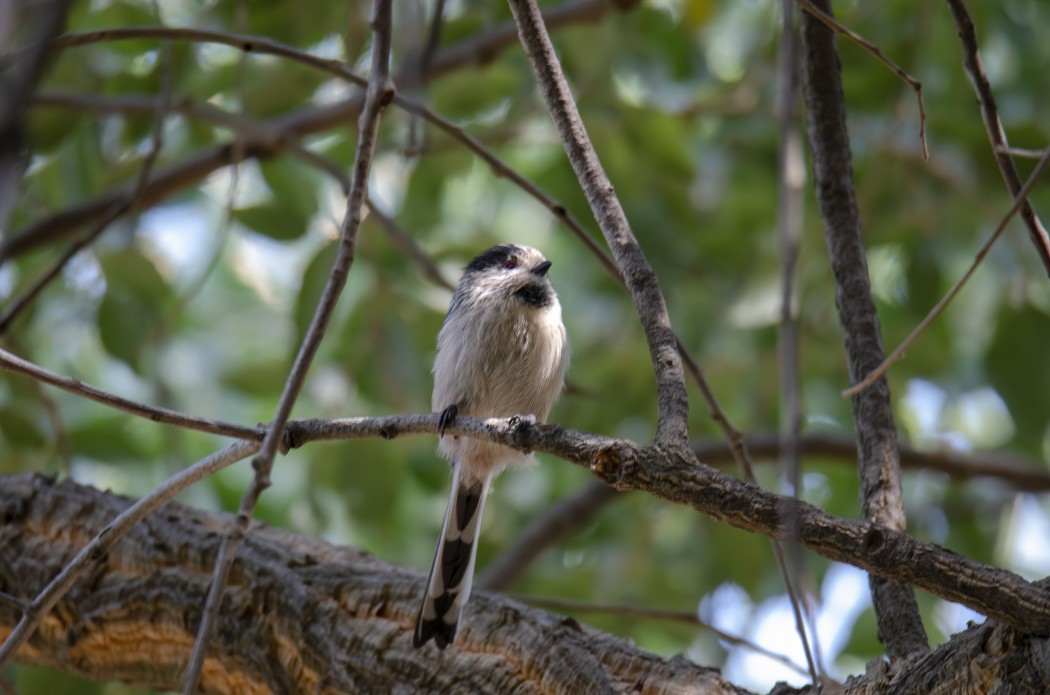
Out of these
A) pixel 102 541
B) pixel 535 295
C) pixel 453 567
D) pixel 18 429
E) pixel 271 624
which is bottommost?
pixel 102 541

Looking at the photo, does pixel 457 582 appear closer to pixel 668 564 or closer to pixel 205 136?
pixel 668 564

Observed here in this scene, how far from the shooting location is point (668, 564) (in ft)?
15.9

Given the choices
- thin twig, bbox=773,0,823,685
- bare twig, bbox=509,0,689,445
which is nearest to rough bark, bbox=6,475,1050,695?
thin twig, bbox=773,0,823,685

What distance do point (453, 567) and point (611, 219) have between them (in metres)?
1.22

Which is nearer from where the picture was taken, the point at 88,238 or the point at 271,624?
the point at 271,624

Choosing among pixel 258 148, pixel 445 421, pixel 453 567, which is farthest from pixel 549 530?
pixel 445 421

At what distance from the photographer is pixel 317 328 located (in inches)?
68.5

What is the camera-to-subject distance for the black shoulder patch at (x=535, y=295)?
362 centimetres

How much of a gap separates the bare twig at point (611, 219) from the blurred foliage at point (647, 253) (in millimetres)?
1402

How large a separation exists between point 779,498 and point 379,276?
2600 mm

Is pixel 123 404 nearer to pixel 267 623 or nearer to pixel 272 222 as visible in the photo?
pixel 267 623

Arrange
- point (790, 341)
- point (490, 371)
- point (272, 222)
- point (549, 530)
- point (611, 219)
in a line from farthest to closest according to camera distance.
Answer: point (549, 530), point (272, 222), point (490, 371), point (611, 219), point (790, 341)

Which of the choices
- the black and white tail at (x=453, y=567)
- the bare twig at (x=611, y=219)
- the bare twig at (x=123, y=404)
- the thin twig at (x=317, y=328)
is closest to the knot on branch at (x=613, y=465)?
the bare twig at (x=611, y=219)

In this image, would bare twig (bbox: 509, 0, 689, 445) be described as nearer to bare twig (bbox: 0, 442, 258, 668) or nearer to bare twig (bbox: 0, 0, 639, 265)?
bare twig (bbox: 0, 442, 258, 668)
